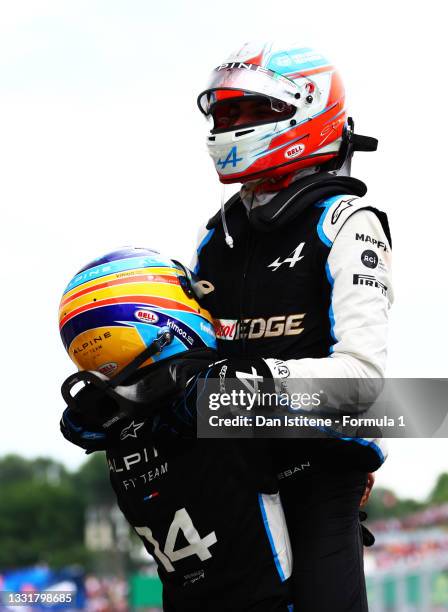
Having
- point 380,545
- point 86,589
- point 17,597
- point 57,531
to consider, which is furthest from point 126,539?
point 17,597

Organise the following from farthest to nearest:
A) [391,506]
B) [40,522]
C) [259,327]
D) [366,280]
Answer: [391,506]
[40,522]
[259,327]
[366,280]

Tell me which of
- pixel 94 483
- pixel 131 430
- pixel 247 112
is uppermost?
pixel 247 112

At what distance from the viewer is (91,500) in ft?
345

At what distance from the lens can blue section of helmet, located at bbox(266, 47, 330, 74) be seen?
4402mm

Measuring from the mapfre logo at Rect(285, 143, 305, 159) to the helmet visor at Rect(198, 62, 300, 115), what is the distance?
0.56 feet

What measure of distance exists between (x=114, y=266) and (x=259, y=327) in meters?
0.62

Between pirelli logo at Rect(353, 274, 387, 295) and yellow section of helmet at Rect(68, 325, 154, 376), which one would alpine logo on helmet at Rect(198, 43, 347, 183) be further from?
yellow section of helmet at Rect(68, 325, 154, 376)

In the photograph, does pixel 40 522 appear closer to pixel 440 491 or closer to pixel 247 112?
pixel 440 491

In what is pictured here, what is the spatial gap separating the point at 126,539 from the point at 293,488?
7835 cm

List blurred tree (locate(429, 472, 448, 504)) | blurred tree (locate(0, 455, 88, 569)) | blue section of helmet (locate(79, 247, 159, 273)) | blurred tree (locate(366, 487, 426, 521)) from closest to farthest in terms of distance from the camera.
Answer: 1. blue section of helmet (locate(79, 247, 159, 273))
2. blurred tree (locate(0, 455, 88, 569))
3. blurred tree (locate(429, 472, 448, 504))
4. blurred tree (locate(366, 487, 426, 521))

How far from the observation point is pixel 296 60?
445 cm

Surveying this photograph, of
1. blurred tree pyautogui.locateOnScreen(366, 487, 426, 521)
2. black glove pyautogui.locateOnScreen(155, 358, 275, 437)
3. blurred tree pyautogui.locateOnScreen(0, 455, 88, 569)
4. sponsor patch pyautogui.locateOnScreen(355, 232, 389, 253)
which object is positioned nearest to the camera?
black glove pyautogui.locateOnScreen(155, 358, 275, 437)

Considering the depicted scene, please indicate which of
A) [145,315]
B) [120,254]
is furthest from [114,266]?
[145,315]

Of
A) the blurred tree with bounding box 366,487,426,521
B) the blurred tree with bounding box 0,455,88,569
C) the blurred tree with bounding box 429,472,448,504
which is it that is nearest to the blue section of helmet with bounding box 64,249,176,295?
the blurred tree with bounding box 0,455,88,569
